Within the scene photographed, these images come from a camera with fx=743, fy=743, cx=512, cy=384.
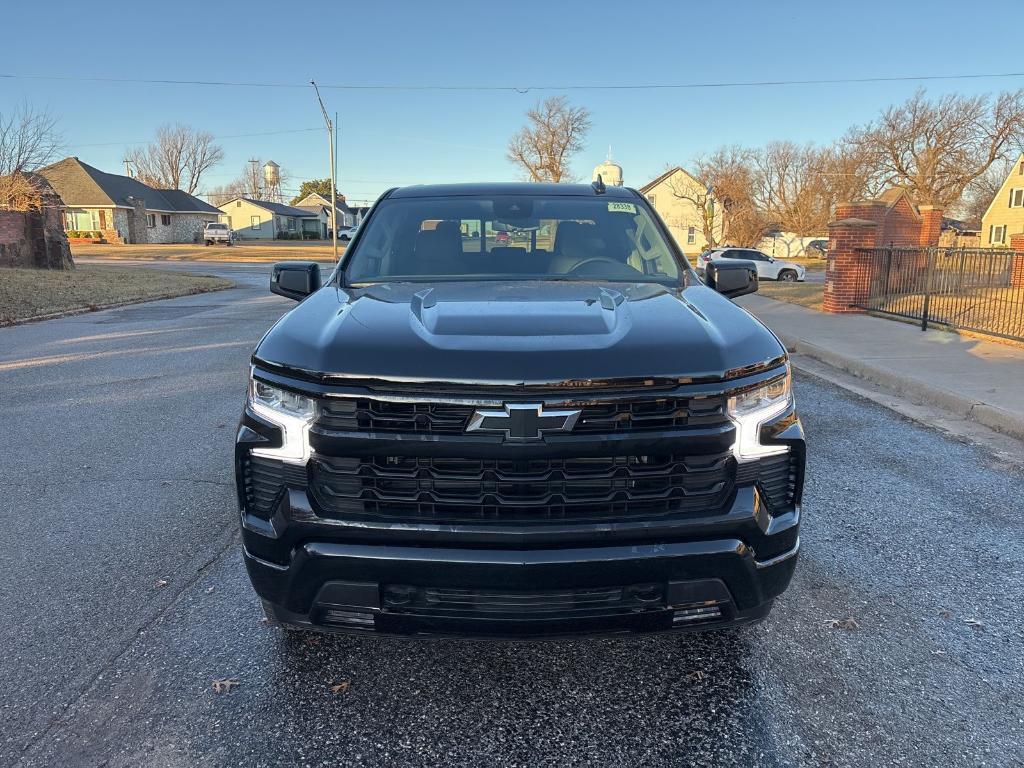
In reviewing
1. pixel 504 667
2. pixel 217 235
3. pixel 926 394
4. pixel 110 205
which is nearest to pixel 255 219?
pixel 217 235

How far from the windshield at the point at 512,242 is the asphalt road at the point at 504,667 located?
1616mm

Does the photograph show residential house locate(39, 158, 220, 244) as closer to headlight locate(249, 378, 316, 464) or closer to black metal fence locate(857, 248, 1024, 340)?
black metal fence locate(857, 248, 1024, 340)

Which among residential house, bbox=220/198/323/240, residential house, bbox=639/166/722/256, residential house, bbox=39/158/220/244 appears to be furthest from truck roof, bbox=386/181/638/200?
residential house, bbox=220/198/323/240

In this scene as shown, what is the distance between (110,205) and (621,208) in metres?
62.5

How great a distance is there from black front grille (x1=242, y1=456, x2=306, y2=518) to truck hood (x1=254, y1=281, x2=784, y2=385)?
0.99ft

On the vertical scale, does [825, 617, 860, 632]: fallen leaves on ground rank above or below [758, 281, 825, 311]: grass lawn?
above

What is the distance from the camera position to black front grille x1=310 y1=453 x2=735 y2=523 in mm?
2166

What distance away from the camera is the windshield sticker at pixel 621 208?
398 centimetres

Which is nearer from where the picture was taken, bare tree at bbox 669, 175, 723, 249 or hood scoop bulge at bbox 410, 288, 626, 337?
hood scoop bulge at bbox 410, 288, 626, 337

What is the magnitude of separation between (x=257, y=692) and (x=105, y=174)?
223 feet

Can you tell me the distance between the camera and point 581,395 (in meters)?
2.14

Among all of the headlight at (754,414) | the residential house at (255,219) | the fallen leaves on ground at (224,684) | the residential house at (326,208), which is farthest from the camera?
the residential house at (326,208)

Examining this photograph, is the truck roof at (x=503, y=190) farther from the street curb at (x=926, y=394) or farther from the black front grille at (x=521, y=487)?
the street curb at (x=926, y=394)

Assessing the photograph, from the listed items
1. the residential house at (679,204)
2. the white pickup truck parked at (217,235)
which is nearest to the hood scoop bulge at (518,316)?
the white pickup truck parked at (217,235)
